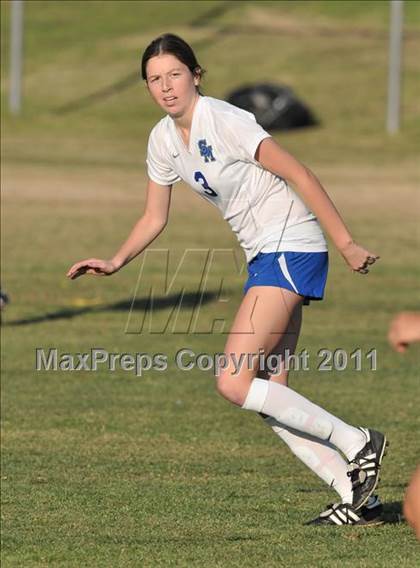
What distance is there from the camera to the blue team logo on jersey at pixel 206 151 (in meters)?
6.88

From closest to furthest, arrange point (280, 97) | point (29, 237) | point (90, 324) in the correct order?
point (90, 324) → point (29, 237) → point (280, 97)

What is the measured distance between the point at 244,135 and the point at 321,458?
1.69m

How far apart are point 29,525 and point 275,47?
1919 inches

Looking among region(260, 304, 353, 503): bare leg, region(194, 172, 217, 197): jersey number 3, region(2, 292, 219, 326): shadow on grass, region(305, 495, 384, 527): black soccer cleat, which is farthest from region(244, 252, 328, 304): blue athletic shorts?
region(2, 292, 219, 326): shadow on grass

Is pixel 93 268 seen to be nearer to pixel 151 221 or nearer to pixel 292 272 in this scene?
pixel 151 221

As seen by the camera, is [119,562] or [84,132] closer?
[119,562]

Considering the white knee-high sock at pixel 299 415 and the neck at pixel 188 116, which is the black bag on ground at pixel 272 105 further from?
the white knee-high sock at pixel 299 415

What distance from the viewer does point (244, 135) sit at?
6777mm

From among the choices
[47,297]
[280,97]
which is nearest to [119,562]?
[47,297]

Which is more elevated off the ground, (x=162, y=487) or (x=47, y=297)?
(x=162, y=487)

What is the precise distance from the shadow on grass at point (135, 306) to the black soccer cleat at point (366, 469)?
820 cm

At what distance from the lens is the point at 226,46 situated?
54750 millimetres

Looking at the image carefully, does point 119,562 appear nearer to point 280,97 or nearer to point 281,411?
point 281,411
